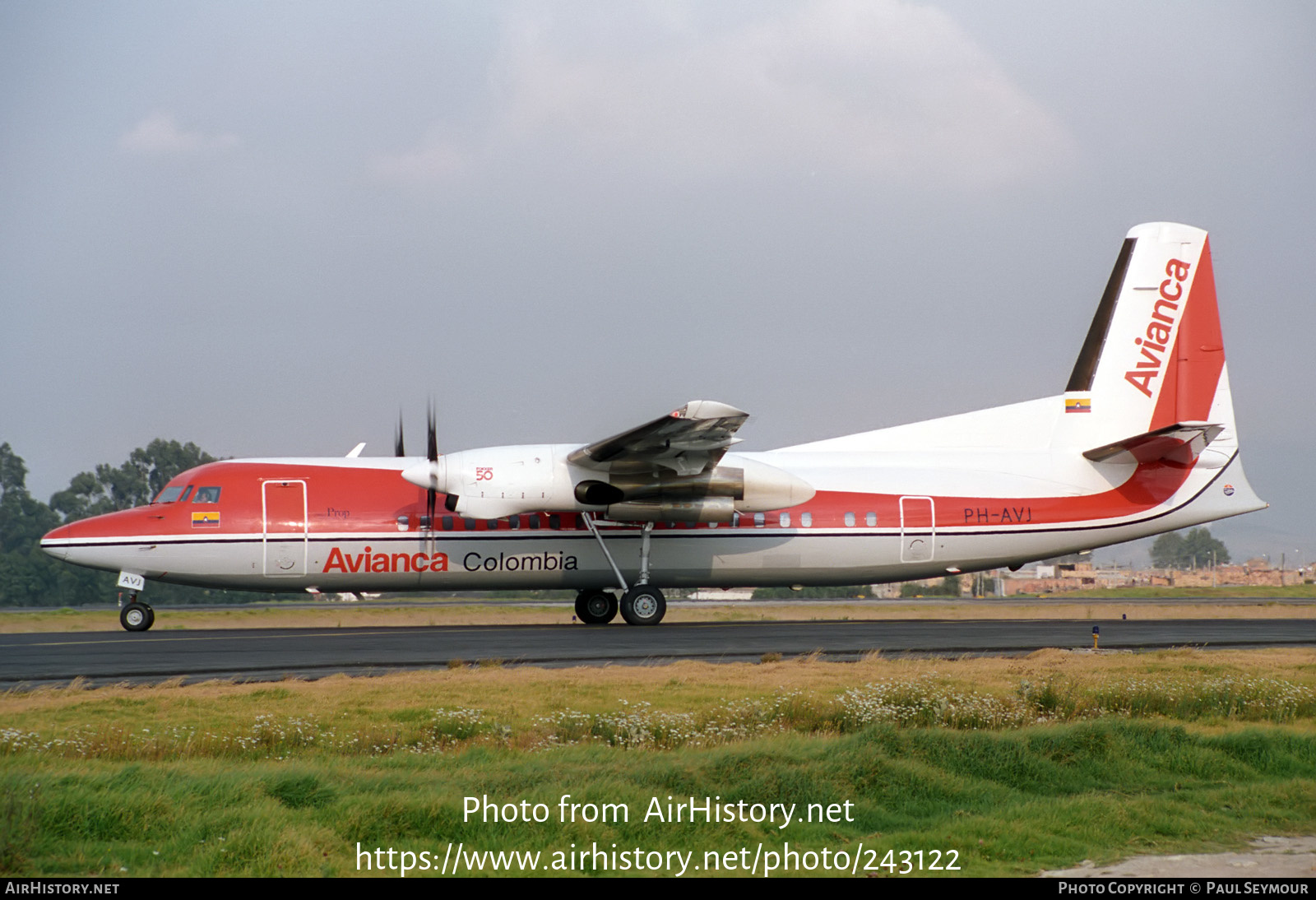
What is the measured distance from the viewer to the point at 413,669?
14.6 meters

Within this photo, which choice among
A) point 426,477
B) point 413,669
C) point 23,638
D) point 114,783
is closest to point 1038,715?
point 413,669

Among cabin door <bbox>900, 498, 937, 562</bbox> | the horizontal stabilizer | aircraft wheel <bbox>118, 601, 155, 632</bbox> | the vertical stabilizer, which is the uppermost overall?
the vertical stabilizer

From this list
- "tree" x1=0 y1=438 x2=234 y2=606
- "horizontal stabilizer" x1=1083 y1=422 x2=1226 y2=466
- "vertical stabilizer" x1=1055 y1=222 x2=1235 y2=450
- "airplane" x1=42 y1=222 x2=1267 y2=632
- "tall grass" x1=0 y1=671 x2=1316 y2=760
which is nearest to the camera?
"tall grass" x1=0 y1=671 x2=1316 y2=760

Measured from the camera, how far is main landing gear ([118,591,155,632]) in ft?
71.4

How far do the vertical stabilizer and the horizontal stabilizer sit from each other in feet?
4.48

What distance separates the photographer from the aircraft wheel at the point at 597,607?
2397 cm

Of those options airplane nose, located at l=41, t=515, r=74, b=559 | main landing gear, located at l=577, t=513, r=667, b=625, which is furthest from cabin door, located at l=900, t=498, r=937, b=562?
airplane nose, located at l=41, t=515, r=74, b=559

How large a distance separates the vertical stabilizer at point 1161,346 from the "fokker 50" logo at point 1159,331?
0.07 ft

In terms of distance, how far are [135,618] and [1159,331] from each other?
78.6 ft

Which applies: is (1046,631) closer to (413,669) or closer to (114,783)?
(413,669)

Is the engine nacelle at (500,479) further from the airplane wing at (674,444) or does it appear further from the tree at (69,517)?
the tree at (69,517)

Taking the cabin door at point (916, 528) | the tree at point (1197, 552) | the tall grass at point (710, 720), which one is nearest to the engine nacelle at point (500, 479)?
the cabin door at point (916, 528)

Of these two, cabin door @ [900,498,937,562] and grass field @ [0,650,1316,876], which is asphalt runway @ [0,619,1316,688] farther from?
cabin door @ [900,498,937,562]

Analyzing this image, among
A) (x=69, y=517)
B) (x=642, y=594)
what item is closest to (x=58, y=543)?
(x=642, y=594)
